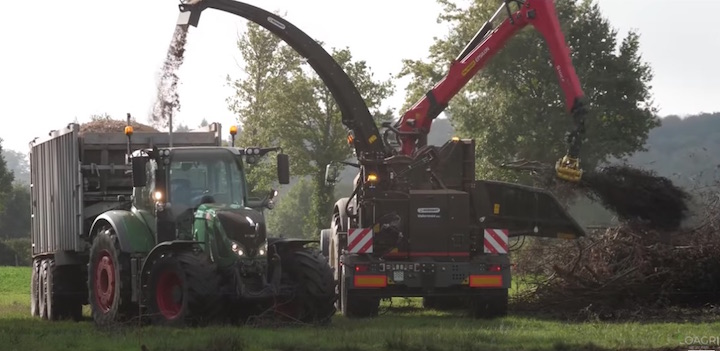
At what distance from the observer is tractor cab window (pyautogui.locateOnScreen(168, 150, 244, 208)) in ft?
64.6

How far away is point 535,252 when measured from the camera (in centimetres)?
2561

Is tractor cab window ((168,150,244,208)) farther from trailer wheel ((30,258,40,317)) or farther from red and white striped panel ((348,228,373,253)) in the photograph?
trailer wheel ((30,258,40,317))

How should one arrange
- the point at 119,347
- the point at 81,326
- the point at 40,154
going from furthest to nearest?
the point at 40,154, the point at 81,326, the point at 119,347

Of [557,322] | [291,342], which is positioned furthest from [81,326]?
[557,322]

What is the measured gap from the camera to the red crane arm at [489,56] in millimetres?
24203

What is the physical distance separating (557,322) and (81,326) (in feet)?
24.8

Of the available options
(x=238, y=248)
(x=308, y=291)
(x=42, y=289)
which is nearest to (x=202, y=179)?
(x=238, y=248)

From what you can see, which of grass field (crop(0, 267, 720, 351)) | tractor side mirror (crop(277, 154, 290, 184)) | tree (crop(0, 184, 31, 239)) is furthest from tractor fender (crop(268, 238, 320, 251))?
tree (crop(0, 184, 31, 239))

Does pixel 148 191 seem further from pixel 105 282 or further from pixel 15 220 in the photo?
pixel 15 220

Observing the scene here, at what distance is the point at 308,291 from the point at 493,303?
430 centimetres

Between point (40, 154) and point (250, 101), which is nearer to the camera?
point (40, 154)

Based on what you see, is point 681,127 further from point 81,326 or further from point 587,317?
point 81,326

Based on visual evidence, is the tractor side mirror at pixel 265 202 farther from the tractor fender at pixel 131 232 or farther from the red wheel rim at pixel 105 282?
the red wheel rim at pixel 105 282

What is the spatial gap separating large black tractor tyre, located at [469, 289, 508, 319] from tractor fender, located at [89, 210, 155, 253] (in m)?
5.84
